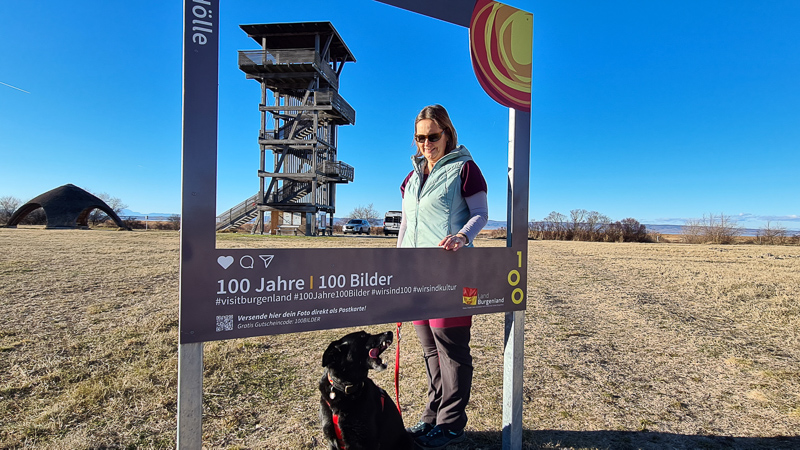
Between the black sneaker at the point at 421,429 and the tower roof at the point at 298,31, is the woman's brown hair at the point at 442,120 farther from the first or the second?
the black sneaker at the point at 421,429

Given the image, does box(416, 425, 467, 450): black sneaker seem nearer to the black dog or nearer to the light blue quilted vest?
the black dog

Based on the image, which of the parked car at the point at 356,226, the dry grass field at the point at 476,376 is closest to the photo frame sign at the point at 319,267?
the dry grass field at the point at 476,376

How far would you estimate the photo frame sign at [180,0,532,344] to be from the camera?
150cm

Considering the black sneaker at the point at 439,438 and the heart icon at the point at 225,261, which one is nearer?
the heart icon at the point at 225,261

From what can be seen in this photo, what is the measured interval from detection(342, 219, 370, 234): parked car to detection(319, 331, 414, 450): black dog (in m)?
34.2

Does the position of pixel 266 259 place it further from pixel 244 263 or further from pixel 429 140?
pixel 429 140

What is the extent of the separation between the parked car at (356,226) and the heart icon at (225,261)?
34664 millimetres

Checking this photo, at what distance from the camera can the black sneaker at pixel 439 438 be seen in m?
2.27

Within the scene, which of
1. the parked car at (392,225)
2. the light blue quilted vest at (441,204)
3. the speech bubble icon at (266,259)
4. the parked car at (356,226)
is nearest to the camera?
the speech bubble icon at (266,259)

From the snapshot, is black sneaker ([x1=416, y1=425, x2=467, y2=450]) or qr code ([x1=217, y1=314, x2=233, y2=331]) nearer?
qr code ([x1=217, y1=314, x2=233, y2=331])

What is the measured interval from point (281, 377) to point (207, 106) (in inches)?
104

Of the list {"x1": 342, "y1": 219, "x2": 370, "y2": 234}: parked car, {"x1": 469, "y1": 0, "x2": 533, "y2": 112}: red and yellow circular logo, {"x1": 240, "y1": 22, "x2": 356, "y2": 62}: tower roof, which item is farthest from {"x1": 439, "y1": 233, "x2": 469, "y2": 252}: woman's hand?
{"x1": 342, "y1": 219, "x2": 370, "y2": 234}: parked car

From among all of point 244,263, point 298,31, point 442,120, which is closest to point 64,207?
point 298,31

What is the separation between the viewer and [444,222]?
2.15m
